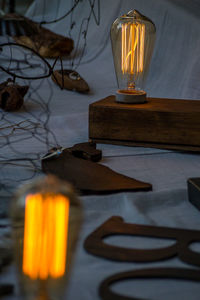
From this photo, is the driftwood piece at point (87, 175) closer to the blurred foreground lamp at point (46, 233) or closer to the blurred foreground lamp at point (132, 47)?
the blurred foreground lamp at point (132, 47)

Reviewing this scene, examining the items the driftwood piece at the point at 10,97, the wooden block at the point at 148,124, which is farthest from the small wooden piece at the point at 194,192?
the driftwood piece at the point at 10,97

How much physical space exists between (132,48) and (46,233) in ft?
2.83

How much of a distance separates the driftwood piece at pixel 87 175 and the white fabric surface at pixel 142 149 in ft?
0.08

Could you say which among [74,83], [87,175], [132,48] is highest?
[132,48]

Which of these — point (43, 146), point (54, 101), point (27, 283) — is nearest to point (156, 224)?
point (27, 283)

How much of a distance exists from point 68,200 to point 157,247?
0.89ft

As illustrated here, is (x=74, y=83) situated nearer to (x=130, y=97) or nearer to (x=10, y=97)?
(x=10, y=97)

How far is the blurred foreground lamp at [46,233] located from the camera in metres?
0.41

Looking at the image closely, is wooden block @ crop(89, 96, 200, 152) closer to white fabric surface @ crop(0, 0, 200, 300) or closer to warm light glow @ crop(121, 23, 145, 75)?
white fabric surface @ crop(0, 0, 200, 300)

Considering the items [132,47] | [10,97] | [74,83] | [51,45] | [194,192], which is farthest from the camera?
[51,45]

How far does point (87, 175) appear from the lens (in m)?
0.88

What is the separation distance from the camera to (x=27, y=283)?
0.43 metres

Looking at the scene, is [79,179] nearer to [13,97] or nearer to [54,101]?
[13,97]

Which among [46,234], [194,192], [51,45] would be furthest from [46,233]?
[51,45]
